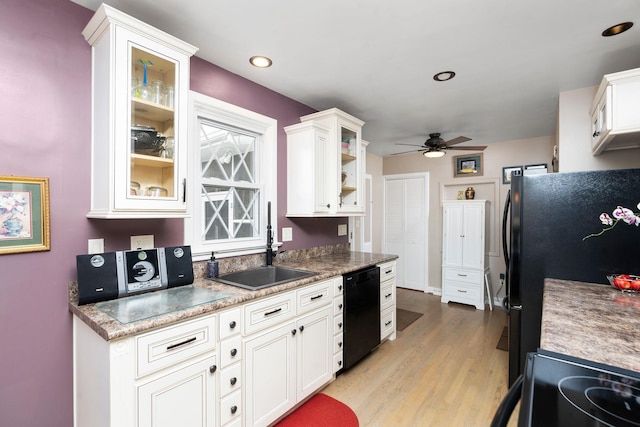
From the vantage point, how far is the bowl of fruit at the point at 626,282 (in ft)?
5.45

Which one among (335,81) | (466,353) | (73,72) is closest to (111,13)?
(73,72)

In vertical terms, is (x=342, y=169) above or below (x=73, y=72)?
below

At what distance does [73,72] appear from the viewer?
1.55 metres

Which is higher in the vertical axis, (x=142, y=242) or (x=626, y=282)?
(x=142, y=242)

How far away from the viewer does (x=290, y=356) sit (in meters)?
1.96

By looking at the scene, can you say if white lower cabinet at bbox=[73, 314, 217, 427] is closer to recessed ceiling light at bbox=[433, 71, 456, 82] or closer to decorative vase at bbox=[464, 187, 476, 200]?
recessed ceiling light at bbox=[433, 71, 456, 82]

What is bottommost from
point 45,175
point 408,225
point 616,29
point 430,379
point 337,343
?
point 430,379

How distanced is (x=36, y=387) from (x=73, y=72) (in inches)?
60.9

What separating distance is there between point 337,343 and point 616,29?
8.91ft

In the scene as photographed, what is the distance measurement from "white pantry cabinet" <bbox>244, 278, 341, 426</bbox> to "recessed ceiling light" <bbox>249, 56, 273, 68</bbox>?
162 centimetres

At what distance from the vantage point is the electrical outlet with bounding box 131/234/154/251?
176 centimetres

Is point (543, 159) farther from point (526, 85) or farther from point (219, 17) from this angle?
point (219, 17)

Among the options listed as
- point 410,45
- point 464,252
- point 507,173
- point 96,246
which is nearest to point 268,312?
point 96,246

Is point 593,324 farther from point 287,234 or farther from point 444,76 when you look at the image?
point 287,234
